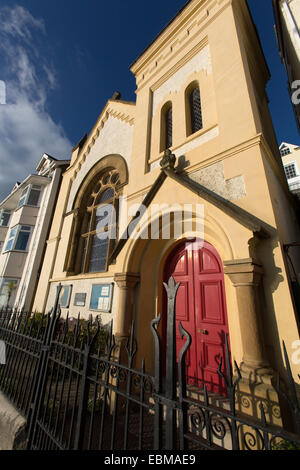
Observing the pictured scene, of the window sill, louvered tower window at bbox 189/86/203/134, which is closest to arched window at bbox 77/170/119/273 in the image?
the window sill

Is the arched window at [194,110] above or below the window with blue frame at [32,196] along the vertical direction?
below

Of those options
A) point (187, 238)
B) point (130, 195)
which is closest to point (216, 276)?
point (187, 238)

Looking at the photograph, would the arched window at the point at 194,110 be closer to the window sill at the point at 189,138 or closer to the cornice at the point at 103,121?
the window sill at the point at 189,138

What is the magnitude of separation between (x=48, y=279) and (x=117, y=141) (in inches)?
276

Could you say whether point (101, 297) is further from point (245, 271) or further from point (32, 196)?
point (32, 196)

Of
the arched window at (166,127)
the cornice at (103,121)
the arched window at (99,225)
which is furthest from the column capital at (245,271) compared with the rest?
the cornice at (103,121)

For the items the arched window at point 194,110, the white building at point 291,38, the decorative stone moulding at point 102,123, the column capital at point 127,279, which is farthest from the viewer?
the decorative stone moulding at point 102,123

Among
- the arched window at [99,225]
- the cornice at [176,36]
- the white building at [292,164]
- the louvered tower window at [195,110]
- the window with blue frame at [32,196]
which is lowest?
the arched window at [99,225]

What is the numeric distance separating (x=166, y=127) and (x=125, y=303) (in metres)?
5.66

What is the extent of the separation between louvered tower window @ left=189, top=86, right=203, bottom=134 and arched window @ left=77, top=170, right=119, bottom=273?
3.62 metres

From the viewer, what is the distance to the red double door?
12.8 feet

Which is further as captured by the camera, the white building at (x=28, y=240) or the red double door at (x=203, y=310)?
the white building at (x=28, y=240)

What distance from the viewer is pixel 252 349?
9.14 feet

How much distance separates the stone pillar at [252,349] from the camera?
2.51 metres
